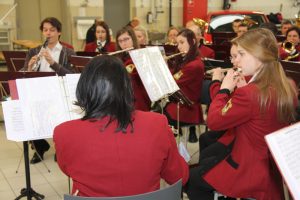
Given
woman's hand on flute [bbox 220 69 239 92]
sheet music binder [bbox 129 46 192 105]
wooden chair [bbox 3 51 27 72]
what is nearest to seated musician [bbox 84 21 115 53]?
wooden chair [bbox 3 51 27 72]

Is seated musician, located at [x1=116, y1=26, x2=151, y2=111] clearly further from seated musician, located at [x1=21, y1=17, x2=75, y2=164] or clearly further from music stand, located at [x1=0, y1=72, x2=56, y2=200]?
music stand, located at [x1=0, y1=72, x2=56, y2=200]

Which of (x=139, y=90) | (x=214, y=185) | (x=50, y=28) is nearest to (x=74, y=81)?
(x=214, y=185)

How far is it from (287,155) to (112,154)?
0.64 m

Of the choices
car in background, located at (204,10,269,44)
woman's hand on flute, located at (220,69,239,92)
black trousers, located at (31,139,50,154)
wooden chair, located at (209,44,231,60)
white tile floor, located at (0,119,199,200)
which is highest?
car in background, located at (204,10,269,44)

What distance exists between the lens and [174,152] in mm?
1675

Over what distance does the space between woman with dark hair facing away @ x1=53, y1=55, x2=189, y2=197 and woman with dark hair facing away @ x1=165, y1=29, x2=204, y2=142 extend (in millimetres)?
1900

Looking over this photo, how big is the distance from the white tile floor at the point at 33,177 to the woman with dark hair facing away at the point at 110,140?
183cm

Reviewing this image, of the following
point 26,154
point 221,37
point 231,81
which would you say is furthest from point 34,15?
point 231,81

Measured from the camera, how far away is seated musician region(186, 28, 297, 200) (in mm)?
2006

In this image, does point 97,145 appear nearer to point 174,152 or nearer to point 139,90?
point 174,152

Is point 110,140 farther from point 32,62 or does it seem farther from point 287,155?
point 32,62

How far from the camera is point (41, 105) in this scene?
2.48m

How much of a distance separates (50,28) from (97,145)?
2.79 metres

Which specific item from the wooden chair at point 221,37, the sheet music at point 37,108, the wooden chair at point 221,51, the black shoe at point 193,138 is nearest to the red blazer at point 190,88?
the black shoe at point 193,138
